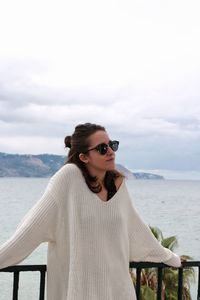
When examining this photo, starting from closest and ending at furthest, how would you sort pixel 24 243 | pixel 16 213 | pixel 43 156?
1. pixel 24 243
2. pixel 16 213
3. pixel 43 156

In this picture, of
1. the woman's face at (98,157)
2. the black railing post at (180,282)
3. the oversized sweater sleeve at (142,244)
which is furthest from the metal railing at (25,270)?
the black railing post at (180,282)

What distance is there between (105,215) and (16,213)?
7188 centimetres

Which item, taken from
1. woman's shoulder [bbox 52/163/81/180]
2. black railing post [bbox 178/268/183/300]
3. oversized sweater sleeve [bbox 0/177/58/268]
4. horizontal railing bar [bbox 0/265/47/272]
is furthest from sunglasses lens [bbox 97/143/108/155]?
black railing post [bbox 178/268/183/300]

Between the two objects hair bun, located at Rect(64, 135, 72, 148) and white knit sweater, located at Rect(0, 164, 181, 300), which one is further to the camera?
hair bun, located at Rect(64, 135, 72, 148)

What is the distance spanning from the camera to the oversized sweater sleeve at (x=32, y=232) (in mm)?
2572

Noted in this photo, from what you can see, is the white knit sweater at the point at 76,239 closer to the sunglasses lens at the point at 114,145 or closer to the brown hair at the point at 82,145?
the brown hair at the point at 82,145

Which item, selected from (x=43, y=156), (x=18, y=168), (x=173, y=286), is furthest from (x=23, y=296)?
(x=18, y=168)

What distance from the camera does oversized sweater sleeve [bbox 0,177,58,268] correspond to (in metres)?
2.57

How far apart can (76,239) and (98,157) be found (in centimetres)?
43

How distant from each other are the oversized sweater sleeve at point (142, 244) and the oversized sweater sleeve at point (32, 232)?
0.49m

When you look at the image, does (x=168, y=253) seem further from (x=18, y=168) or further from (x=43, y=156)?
(x=18, y=168)

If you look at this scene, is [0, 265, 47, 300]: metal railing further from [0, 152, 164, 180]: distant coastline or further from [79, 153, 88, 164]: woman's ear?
[0, 152, 164, 180]: distant coastline

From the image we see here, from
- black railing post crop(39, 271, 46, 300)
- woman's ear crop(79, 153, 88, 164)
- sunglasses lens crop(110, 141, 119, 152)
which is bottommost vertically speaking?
black railing post crop(39, 271, 46, 300)

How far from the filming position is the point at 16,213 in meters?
→ 73.2
